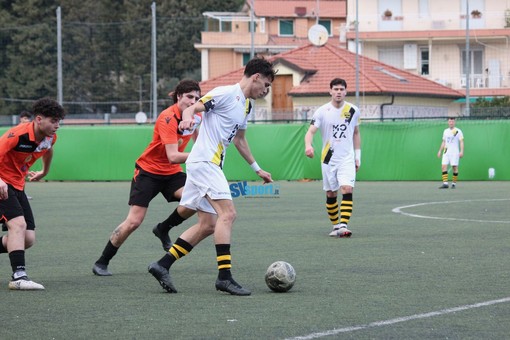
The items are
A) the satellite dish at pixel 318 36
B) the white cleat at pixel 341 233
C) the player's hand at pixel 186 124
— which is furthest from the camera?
the satellite dish at pixel 318 36

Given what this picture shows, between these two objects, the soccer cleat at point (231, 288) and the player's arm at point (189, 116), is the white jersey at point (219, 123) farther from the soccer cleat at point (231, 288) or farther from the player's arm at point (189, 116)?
the soccer cleat at point (231, 288)

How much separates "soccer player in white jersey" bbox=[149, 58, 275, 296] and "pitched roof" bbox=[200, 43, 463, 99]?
4057 centimetres

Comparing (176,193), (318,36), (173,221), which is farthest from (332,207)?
(318,36)

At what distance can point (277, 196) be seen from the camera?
25.7m

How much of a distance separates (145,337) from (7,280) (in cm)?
377

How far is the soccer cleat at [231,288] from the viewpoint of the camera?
898 cm

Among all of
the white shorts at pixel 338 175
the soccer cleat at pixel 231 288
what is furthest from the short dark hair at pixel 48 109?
the white shorts at pixel 338 175

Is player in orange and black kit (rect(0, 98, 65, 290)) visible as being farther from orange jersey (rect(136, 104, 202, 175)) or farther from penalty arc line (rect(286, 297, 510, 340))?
penalty arc line (rect(286, 297, 510, 340))

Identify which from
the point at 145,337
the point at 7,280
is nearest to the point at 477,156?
the point at 7,280

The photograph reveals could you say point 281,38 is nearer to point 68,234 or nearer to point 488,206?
point 488,206

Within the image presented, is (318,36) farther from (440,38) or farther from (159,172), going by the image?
(159,172)

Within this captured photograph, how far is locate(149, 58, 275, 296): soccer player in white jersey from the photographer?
9148mm

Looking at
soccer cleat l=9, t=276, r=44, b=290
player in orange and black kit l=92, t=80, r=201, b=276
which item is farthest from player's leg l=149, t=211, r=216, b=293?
soccer cleat l=9, t=276, r=44, b=290

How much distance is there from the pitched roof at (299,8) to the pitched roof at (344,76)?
62.2 feet
